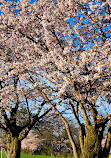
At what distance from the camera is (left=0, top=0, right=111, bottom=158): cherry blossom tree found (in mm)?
8062

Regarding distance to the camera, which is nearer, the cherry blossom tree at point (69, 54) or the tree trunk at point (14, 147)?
the cherry blossom tree at point (69, 54)

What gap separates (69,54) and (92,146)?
4059 mm

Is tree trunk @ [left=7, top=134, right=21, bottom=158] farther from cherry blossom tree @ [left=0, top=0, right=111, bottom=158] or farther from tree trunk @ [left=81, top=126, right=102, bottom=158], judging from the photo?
tree trunk @ [left=81, top=126, right=102, bottom=158]

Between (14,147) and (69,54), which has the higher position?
(69,54)

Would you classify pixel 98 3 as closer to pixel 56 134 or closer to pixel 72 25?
pixel 72 25

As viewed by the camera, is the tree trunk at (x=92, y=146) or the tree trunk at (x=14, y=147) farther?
the tree trunk at (x=14, y=147)

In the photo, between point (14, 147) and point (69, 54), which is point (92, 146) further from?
point (14, 147)

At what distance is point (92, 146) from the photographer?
26.2 ft

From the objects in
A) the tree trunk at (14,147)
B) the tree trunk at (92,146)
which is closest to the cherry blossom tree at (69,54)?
the tree trunk at (92,146)

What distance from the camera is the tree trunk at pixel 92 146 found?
26.0ft

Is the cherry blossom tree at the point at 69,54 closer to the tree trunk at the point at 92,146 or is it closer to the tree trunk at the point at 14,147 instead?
the tree trunk at the point at 92,146

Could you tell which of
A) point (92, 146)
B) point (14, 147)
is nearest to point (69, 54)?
point (92, 146)

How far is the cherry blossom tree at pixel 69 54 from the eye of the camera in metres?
8.06

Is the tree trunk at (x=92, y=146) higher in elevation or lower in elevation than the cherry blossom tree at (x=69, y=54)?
lower
